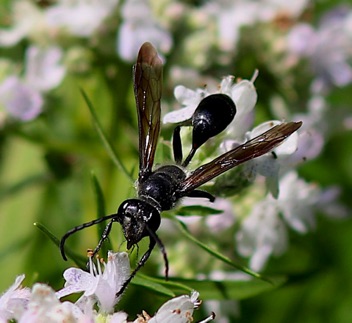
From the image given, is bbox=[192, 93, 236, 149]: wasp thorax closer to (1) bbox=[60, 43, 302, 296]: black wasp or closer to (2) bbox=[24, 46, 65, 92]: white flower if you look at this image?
(1) bbox=[60, 43, 302, 296]: black wasp

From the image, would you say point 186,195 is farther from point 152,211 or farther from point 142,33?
point 142,33

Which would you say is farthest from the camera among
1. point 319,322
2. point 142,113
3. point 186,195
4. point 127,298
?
point 319,322

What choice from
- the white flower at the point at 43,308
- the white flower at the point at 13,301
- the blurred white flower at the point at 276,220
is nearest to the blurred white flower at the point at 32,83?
the blurred white flower at the point at 276,220

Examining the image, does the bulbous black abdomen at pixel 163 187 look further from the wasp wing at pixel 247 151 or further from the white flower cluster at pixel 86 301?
the white flower cluster at pixel 86 301

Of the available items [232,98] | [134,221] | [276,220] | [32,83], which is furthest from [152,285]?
[32,83]

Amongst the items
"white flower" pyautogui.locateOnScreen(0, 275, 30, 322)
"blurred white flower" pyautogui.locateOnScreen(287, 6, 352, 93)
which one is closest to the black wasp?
"white flower" pyautogui.locateOnScreen(0, 275, 30, 322)

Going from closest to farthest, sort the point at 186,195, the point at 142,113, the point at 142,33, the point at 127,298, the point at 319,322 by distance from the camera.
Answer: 1. the point at 186,195
2. the point at 142,113
3. the point at 127,298
4. the point at 142,33
5. the point at 319,322

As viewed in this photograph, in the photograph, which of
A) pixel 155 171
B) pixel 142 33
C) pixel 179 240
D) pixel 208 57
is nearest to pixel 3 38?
pixel 142 33
